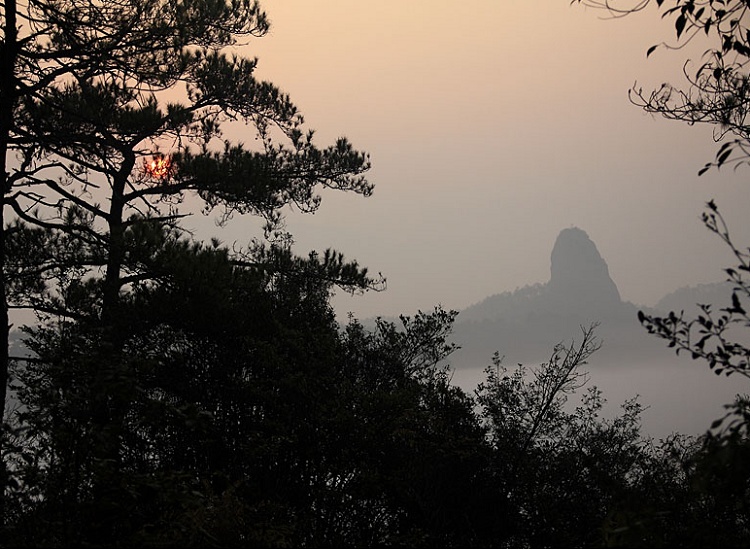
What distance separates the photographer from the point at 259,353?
10.3m

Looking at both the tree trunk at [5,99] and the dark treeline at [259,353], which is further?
the dark treeline at [259,353]

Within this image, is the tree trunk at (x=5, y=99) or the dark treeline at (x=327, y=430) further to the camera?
the dark treeline at (x=327, y=430)

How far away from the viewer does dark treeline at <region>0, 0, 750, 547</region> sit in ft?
29.6

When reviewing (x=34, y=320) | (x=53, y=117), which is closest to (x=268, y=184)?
(x=53, y=117)

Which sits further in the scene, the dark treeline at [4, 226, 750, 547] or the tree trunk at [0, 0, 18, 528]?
the dark treeline at [4, 226, 750, 547]

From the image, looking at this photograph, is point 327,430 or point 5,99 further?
point 327,430

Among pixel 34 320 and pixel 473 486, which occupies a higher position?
pixel 34 320

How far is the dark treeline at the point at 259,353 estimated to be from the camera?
9031mm

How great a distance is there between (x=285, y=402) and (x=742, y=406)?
7.53 meters

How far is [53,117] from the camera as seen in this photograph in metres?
10.7

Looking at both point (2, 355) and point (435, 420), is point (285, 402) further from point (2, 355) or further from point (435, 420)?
point (2, 355)

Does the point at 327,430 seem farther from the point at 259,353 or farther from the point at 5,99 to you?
the point at 5,99

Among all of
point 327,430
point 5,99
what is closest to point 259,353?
point 327,430

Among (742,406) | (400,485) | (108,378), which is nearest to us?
(742,406)
